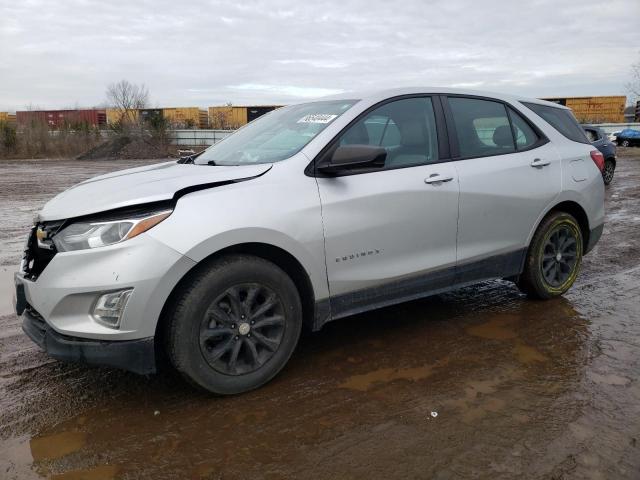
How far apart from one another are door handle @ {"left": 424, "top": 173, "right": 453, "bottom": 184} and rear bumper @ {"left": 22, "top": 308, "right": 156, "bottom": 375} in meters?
2.13

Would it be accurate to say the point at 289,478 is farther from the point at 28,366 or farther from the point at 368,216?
the point at 28,366

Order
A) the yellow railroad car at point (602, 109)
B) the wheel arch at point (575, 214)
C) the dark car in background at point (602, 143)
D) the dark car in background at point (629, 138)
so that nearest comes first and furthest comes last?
the wheel arch at point (575, 214) < the dark car in background at point (602, 143) < the dark car in background at point (629, 138) < the yellow railroad car at point (602, 109)

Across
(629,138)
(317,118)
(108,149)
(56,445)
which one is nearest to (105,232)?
(56,445)

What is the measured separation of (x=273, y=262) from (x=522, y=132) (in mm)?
2615

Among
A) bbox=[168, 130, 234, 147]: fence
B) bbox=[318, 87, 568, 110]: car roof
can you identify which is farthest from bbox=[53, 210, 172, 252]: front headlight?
bbox=[168, 130, 234, 147]: fence

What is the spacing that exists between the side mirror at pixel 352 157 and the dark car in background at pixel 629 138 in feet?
132

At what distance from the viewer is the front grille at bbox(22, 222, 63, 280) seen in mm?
2895

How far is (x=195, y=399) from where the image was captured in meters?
3.12

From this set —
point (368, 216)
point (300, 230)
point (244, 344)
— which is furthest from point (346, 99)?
point (244, 344)

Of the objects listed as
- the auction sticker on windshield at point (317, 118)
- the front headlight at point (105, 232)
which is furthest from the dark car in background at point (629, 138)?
the front headlight at point (105, 232)

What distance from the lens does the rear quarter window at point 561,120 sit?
4.79m

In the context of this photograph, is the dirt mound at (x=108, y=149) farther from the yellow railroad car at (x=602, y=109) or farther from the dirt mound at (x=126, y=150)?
the yellow railroad car at (x=602, y=109)

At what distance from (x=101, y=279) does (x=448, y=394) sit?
2052 millimetres

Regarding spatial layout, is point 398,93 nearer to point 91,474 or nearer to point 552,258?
point 552,258
